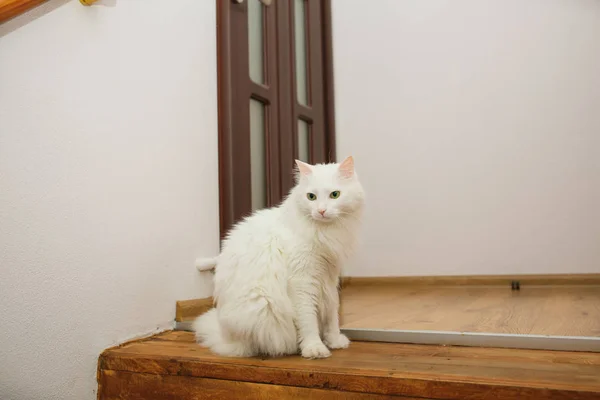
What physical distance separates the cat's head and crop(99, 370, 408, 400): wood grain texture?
0.44m

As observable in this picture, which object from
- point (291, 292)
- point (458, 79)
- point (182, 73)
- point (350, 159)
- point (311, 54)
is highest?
point (311, 54)

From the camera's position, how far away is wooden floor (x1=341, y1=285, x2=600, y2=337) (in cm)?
140

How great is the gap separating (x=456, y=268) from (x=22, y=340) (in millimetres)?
2297

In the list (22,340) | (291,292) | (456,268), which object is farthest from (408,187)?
(22,340)

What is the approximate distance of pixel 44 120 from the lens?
1110 mm

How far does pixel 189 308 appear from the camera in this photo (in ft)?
5.07

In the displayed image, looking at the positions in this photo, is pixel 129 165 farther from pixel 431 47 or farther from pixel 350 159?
pixel 431 47

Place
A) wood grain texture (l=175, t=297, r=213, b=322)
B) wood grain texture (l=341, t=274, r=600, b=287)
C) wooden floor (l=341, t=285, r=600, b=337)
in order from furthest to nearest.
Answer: wood grain texture (l=341, t=274, r=600, b=287)
wood grain texture (l=175, t=297, r=213, b=322)
wooden floor (l=341, t=285, r=600, b=337)

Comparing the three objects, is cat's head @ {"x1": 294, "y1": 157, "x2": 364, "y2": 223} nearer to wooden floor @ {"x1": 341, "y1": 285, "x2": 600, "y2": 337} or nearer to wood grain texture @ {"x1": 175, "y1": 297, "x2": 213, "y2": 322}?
wooden floor @ {"x1": 341, "y1": 285, "x2": 600, "y2": 337}

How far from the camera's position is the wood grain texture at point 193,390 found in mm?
980

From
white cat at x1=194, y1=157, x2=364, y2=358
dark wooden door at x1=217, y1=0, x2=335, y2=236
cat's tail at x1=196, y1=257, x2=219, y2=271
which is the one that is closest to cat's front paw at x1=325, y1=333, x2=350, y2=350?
white cat at x1=194, y1=157, x2=364, y2=358

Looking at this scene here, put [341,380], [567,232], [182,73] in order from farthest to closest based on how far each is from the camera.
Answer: [567,232], [182,73], [341,380]

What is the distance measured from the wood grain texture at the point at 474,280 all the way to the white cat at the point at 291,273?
1.58 metres

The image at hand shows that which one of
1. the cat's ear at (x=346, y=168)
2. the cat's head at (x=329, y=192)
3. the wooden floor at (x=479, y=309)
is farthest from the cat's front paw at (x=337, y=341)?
the cat's ear at (x=346, y=168)
